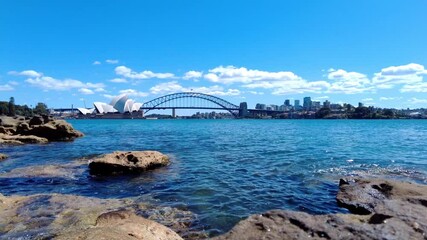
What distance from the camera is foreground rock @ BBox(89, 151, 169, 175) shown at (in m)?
12.9

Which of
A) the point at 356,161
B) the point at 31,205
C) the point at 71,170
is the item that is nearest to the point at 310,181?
the point at 356,161

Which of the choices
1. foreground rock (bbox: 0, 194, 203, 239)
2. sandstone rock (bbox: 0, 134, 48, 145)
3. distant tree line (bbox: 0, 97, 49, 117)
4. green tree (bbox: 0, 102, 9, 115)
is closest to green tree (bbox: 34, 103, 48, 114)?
distant tree line (bbox: 0, 97, 49, 117)

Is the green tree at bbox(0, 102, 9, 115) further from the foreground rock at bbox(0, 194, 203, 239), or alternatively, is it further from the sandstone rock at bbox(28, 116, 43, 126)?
the foreground rock at bbox(0, 194, 203, 239)

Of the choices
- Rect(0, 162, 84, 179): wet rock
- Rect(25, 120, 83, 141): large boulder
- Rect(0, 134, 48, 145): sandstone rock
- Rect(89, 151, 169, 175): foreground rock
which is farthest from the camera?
Rect(25, 120, 83, 141): large boulder

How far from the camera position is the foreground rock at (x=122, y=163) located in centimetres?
1290

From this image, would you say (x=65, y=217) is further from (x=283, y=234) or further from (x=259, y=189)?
(x=259, y=189)

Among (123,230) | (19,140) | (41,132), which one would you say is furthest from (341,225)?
(41,132)

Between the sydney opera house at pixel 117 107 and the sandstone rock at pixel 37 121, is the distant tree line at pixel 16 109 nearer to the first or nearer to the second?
the sydney opera house at pixel 117 107

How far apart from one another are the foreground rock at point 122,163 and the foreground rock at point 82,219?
4.19 m

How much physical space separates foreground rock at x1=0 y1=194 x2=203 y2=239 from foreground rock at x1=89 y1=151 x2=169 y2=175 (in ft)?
13.7

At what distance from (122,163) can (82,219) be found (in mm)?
6583

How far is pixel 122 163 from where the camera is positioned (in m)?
13.0

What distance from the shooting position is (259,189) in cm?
1020

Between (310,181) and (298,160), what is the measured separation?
5754 mm
